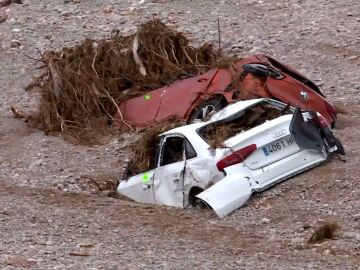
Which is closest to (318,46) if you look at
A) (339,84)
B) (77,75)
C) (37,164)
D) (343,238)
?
(339,84)

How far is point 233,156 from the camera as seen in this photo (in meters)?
11.0

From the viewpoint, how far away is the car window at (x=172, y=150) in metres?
11.8

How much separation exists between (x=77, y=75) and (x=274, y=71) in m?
3.74

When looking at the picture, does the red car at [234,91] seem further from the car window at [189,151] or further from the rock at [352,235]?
the rock at [352,235]

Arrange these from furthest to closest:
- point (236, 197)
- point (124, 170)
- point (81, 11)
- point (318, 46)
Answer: point (81, 11) < point (318, 46) < point (124, 170) < point (236, 197)

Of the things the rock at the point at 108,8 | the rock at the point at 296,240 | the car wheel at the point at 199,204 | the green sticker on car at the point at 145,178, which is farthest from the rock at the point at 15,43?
the rock at the point at 296,240

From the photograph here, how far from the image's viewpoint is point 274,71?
14.2 metres

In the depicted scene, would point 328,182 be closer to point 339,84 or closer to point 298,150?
point 298,150

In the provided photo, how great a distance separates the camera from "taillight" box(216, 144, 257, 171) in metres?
11.0

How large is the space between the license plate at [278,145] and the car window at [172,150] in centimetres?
106

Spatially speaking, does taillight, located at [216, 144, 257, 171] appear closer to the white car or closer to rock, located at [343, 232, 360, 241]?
the white car

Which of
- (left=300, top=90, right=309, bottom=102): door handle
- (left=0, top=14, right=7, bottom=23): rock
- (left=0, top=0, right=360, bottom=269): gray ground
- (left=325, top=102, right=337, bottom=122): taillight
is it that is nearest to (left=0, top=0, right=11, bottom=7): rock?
(left=0, top=14, right=7, bottom=23): rock

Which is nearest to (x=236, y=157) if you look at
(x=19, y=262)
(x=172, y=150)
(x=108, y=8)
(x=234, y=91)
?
(x=172, y=150)

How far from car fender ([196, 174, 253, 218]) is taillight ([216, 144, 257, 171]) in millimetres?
156
